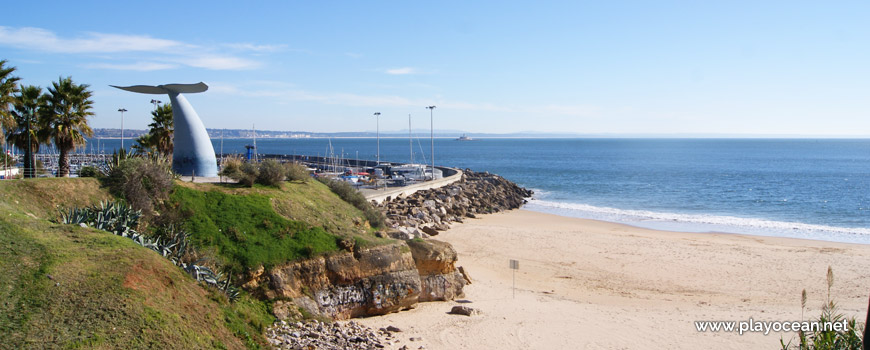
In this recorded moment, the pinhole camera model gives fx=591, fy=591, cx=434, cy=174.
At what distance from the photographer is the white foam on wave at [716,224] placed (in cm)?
3097

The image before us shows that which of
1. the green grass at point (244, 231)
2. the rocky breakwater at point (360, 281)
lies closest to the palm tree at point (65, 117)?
the green grass at point (244, 231)

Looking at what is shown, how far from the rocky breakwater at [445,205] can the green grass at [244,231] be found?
4.25 m

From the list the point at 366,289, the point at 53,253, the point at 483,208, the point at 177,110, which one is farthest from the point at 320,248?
Answer: the point at 483,208

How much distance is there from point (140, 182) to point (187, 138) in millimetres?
7859

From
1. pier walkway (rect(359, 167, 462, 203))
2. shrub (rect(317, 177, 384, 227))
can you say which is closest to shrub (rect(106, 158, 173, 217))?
shrub (rect(317, 177, 384, 227))

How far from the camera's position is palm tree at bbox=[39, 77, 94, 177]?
855 inches

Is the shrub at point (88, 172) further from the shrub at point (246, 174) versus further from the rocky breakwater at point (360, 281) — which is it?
the rocky breakwater at point (360, 281)

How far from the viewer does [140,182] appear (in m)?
14.9

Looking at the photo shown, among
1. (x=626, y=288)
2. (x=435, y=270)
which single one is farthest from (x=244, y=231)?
(x=626, y=288)

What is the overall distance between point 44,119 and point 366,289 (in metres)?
15.3

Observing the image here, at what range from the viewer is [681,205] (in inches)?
1724

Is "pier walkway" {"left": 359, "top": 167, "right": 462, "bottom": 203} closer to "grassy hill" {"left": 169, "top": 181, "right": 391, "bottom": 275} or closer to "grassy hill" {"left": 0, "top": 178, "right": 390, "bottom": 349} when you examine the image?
"grassy hill" {"left": 169, "top": 181, "right": 391, "bottom": 275}

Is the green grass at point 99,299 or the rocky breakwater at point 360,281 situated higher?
the green grass at point 99,299

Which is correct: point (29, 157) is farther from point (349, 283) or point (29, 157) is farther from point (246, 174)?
point (349, 283)
